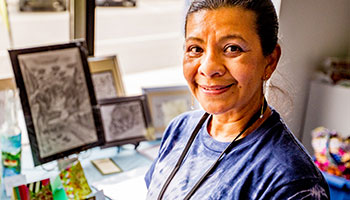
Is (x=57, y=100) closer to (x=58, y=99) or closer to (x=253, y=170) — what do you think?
(x=58, y=99)

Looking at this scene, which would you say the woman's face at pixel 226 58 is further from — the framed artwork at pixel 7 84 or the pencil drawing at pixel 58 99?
the framed artwork at pixel 7 84

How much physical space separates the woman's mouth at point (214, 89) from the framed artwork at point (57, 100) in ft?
2.72

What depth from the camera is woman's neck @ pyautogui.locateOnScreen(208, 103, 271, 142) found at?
0.95 m

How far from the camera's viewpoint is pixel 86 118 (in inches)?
63.5

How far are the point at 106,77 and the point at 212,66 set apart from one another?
118cm

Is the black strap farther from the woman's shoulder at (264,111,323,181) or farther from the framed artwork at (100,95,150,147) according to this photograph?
the framed artwork at (100,95,150,147)

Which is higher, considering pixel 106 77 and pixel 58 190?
pixel 106 77

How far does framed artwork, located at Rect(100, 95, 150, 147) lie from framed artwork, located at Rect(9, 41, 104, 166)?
176 millimetres

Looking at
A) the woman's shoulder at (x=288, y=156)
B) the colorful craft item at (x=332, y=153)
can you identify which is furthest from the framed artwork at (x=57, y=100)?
the colorful craft item at (x=332, y=153)

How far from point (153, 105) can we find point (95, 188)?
648mm

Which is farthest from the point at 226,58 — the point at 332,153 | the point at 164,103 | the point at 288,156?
the point at 332,153

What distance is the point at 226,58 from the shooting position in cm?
88

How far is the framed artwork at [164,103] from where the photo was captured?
199 cm

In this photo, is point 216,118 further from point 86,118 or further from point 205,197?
point 86,118
